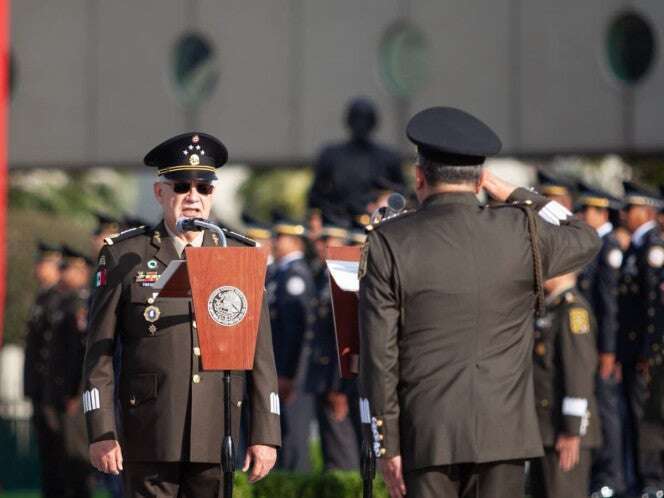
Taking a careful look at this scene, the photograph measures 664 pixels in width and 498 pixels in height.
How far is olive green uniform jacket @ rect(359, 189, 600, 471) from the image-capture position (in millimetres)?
6305

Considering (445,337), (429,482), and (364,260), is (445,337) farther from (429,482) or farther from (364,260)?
(429,482)

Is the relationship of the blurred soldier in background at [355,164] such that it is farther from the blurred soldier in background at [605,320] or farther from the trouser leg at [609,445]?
the trouser leg at [609,445]

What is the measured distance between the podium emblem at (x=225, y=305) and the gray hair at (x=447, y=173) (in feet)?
3.64

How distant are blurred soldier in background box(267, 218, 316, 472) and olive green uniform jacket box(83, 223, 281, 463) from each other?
23.6 feet

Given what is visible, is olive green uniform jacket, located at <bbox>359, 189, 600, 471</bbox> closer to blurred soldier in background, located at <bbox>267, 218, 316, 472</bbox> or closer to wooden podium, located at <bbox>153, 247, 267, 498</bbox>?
wooden podium, located at <bbox>153, 247, 267, 498</bbox>

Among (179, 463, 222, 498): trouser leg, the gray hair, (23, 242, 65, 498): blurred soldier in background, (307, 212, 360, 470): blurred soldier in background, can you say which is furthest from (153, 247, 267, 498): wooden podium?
(23, 242, 65, 498): blurred soldier in background

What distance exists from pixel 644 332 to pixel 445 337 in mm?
6205

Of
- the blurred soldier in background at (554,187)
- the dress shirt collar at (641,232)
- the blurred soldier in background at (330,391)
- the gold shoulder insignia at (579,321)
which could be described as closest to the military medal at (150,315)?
the gold shoulder insignia at (579,321)

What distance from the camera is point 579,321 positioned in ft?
33.6

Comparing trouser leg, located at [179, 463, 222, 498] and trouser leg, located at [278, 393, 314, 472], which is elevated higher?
trouser leg, located at [179, 463, 222, 498]

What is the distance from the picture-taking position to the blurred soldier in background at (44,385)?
16062mm

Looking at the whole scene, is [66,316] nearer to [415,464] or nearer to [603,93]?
[603,93]

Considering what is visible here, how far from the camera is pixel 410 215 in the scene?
21.3 ft

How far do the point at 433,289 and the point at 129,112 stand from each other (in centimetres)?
1346
